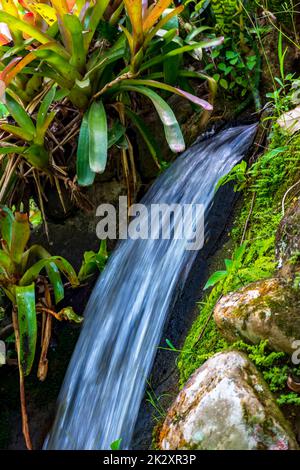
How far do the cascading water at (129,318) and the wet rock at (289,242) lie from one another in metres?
0.66

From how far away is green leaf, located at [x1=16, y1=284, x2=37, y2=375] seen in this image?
7.15 ft

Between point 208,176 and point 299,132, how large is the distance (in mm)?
599

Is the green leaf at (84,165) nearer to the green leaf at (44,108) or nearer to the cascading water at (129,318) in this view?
the green leaf at (44,108)

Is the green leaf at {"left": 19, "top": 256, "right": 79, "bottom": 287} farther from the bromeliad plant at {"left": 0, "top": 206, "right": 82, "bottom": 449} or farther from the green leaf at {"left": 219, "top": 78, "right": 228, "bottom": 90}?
the green leaf at {"left": 219, "top": 78, "right": 228, "bottom": 90}

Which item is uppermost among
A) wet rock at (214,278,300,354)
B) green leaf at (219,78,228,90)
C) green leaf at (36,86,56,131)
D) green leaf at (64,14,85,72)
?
green leaf at (64,14,85,72)

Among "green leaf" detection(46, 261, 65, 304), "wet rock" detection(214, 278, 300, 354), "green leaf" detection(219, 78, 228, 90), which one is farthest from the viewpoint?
"green leaf" detection(219, 78, 228, 90)

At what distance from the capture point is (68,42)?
2.37 meters

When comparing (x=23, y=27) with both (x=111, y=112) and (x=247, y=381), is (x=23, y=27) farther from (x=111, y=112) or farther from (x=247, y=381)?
(x=247, y=381)

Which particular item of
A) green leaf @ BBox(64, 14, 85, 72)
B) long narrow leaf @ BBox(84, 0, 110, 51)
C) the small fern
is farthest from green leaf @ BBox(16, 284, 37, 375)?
the small fern

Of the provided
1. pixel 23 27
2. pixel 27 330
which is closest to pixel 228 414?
pixel 27 330

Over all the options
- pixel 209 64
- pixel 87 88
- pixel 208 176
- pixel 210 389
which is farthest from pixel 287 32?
pixel 210 389

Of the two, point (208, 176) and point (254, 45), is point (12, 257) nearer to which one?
point (208, 176)

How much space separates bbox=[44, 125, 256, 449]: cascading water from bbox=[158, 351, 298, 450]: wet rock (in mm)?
556
